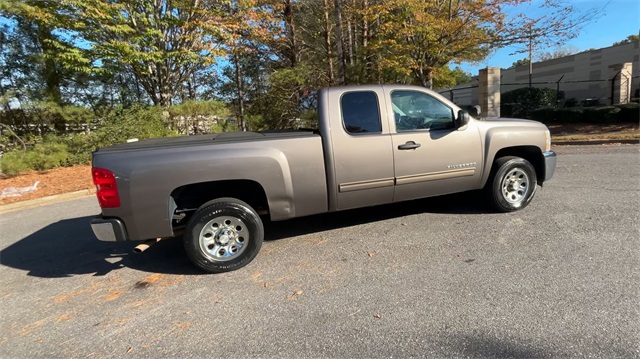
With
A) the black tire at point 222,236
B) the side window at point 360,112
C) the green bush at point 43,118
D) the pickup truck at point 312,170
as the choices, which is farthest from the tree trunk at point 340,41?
the black tire at point 222,236

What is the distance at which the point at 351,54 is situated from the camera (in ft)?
56.7

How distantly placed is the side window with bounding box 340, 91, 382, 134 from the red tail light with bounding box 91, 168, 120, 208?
244 cm

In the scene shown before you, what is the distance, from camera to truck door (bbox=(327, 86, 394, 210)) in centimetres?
421

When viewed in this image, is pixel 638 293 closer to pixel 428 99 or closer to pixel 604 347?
pixel 604 347

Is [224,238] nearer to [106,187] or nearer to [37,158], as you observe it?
[106,187]

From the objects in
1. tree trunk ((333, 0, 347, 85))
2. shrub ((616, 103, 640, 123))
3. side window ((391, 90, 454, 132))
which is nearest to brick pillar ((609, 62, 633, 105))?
shrub ((616, 103, 640, 123))

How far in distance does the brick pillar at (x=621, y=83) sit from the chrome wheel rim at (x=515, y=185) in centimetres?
2053

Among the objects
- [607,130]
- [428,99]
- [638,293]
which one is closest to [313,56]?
[607,130]

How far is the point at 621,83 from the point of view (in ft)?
67.0

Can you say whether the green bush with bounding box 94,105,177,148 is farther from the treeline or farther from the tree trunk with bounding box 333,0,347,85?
the tree trunk with bounding box 333,0,347,85

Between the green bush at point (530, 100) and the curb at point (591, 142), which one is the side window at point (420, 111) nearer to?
the curb at point (591, 142)

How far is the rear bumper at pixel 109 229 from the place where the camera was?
359 centimetres

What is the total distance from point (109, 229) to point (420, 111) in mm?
3709

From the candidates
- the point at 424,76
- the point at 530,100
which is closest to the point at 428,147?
the point at 424,76
